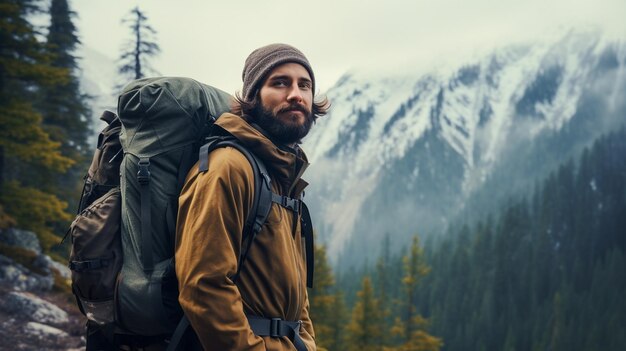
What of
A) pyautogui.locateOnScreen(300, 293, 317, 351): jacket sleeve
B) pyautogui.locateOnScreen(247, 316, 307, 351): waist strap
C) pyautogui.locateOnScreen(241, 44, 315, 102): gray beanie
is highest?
pyautogui.locateOnScreen(241, 44, 315, 102): gray beanie

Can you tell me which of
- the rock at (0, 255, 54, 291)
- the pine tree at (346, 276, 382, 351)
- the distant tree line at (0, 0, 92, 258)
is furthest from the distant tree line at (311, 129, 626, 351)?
Result: the rock at (0, 255, 54, 291)

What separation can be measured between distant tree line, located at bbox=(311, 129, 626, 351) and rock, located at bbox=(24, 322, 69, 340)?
6296 centimetres

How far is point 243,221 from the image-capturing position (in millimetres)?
2828

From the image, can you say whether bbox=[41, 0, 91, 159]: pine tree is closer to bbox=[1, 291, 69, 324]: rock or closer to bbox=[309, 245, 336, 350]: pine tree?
bbox=[1, 291, 69, 324]: rock

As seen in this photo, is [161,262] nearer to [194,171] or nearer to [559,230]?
[194,171]

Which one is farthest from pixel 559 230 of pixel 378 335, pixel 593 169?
pixel 378 335

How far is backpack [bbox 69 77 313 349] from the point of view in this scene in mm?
2814

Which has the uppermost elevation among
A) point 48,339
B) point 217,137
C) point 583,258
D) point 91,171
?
point 217,137

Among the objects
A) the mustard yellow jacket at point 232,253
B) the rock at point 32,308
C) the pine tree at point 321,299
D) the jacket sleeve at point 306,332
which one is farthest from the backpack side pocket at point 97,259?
the pine tree at point 321,299

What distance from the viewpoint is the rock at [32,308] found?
972 cm

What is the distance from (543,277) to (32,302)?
108 m

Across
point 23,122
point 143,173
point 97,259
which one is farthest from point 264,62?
point 23,122

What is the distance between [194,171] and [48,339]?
303 inches

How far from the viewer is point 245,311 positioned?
9.59 feet
